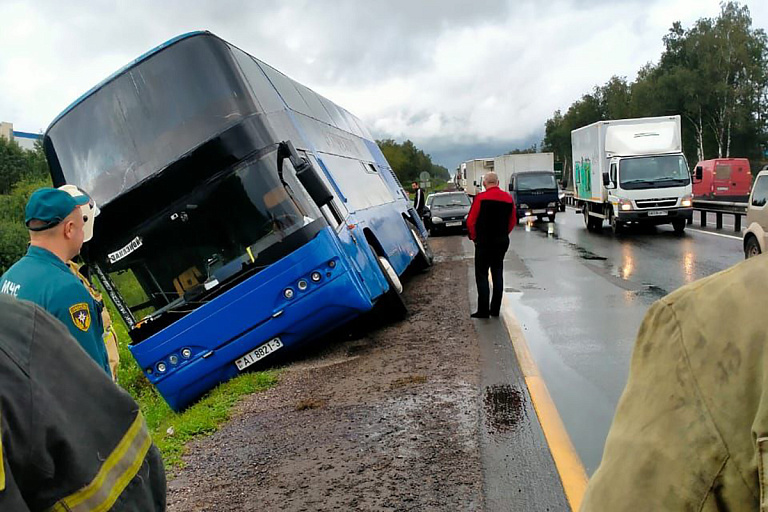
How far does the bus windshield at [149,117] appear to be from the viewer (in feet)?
24.1

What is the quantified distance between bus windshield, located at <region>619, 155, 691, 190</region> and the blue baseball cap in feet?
65.7

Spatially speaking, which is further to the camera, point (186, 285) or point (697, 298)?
point (186, 285)

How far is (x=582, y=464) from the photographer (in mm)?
4355

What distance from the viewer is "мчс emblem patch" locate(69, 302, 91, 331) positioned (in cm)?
325

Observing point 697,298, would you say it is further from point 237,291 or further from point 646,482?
point 237,291

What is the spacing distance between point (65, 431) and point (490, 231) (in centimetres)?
823

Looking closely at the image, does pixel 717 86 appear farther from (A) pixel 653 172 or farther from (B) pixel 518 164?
(A) pixel 653 172

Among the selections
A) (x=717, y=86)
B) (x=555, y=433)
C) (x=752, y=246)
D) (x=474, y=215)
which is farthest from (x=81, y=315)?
(x=717, y=86)

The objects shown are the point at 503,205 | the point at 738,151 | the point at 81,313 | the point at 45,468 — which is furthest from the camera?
the point at 738,151

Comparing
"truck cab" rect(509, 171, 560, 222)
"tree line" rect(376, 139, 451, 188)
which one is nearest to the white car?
"truck cab" rect(509, 171, 560, 222)

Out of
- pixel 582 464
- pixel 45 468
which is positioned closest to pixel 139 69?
pixel 582 464

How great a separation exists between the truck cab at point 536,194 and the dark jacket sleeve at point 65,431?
2859cm

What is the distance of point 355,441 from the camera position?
4.95m

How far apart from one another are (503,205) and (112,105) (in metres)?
4.90
